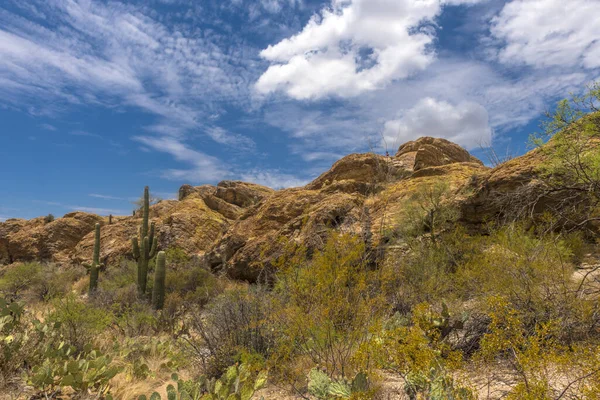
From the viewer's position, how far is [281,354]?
5.09 metres

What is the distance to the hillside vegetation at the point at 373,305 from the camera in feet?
11.0

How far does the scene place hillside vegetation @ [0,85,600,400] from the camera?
11.0ft

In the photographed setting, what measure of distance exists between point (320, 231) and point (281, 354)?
6664mm

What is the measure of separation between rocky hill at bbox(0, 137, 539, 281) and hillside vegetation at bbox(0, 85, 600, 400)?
4.3 inches

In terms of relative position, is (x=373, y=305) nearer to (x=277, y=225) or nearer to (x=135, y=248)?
(x=277, y=225)

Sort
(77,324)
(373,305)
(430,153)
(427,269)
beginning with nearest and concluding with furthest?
1. (373,305)
2. (77,324)
3. (427,269)
4. (430,153)

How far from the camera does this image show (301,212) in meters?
15.4

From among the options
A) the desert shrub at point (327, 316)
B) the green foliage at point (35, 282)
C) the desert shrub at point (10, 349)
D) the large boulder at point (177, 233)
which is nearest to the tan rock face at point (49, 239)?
the large boulder at point (177, 233)

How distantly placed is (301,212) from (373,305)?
10.2 meters

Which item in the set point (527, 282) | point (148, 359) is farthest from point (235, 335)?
point (527, 282)

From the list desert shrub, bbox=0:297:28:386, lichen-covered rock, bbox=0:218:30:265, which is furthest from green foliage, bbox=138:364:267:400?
lichen-covered rock, bbox=0:218:30:265

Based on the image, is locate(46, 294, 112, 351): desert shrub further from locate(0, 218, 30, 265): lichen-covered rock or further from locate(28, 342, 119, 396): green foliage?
locate(0, 218, 30, 265): lichen-covered rock

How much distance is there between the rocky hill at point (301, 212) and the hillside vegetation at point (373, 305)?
109 millimetres

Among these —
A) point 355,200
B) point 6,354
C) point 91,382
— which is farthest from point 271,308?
point 355,200
